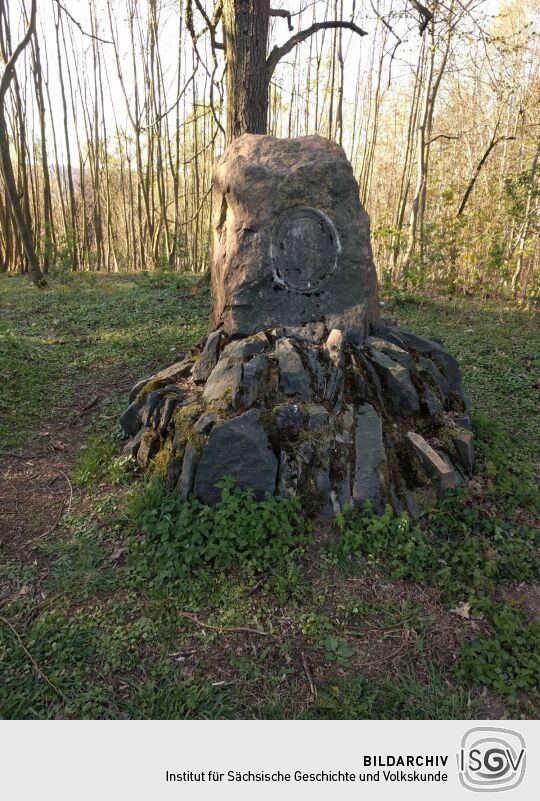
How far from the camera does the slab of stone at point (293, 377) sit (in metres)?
3.55

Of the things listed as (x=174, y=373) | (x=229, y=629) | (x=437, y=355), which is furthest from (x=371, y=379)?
(x=229, y=629)

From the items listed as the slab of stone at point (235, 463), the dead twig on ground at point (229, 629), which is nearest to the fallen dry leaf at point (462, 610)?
the dead twig on ground at point (229, 629)

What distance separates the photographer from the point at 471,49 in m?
9.94

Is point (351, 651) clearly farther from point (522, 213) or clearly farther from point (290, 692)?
point (522, 213)

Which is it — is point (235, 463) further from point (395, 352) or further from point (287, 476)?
point (395, 352)

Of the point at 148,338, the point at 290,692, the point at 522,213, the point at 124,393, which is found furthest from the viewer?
the point at 522,213

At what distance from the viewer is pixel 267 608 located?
8.94 feet

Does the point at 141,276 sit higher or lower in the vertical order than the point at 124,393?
higher

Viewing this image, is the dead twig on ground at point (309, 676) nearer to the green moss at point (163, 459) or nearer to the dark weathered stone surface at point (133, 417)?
the green moss at point (163, 459)

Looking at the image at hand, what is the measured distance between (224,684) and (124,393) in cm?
330

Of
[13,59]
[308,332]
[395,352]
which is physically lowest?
[395,352]

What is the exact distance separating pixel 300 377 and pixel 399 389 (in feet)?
2.52
